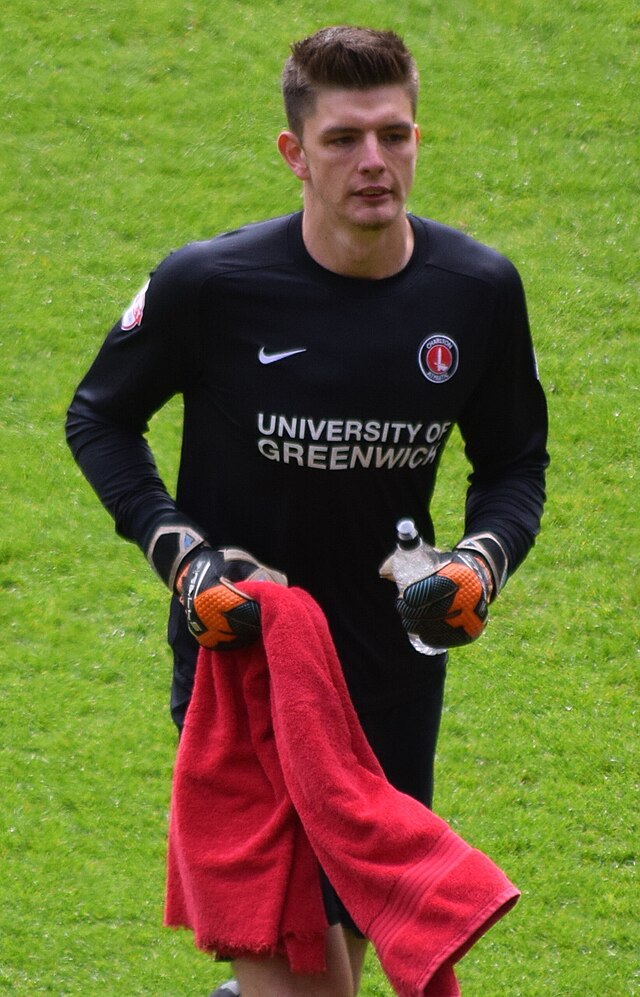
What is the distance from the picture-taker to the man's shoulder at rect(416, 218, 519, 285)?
12.8 feet

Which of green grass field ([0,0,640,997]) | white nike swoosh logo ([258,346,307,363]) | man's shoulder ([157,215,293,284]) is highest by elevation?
man's shoulder ([157,215,293,284])

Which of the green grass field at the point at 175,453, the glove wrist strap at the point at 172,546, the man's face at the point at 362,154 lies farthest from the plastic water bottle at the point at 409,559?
the green grass field at the point at 175,453

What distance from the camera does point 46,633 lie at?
22.1ft

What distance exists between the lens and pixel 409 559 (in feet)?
12.4

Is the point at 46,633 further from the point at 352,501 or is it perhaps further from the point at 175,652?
the point at 352,501

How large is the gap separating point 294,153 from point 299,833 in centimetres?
157

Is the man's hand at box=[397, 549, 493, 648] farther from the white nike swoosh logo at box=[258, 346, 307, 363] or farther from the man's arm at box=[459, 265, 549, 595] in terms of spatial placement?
the white nike swoosh logo at box=[258, 346, 307, 363]

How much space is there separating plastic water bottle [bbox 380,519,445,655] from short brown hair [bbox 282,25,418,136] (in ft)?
3.17

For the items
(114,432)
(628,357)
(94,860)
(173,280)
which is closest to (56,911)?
(94,860)

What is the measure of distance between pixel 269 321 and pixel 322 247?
0.21m

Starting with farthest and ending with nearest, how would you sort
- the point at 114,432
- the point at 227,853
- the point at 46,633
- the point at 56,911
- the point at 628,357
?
the point at 628,357
the point at 46,633
the point at 56,911
the point at 114,432
the point at 227,853

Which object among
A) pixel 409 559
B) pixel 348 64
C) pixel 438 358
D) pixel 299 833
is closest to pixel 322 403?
pixel 438 358

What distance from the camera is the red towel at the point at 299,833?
339 cm

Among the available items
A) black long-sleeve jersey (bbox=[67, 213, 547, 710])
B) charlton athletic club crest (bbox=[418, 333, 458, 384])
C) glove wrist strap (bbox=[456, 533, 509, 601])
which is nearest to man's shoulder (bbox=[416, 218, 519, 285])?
black long-sleeve jersey (bbox=[67, 213, 547, 710])
